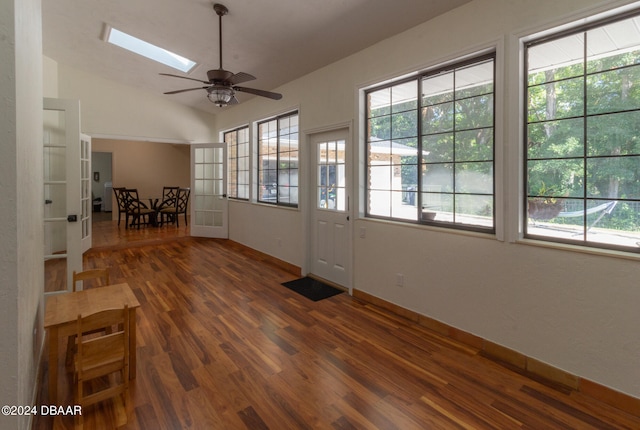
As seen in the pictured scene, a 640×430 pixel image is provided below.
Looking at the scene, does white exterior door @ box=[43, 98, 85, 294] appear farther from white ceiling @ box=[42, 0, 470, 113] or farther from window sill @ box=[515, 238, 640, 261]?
window sill @ box=[515, 238, 640, 261]

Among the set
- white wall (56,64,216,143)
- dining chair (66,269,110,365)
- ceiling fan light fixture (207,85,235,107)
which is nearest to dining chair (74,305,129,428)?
dining chair (66,269,110,365)

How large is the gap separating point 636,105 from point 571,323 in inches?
57.0

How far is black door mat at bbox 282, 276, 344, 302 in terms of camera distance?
390 centimetres

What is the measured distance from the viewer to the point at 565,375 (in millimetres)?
2203

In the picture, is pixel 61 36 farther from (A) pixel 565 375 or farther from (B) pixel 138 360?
(A) pixel 565 375

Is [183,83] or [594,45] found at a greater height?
[183,83]

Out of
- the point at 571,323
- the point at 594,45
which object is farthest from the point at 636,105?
the point at 571,323

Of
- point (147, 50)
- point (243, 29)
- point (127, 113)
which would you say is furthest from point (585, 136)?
point (127, 113)

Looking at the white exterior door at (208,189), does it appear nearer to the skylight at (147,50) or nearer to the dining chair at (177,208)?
the dining chair at (177,208)

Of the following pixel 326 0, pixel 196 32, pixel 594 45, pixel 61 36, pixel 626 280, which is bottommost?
pixel 626 280

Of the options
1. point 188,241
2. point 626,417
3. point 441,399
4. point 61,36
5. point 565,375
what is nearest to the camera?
point 626,417

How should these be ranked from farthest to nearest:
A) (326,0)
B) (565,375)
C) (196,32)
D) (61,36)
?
(61,36)
(196,32)
(326,0)
(565,375)

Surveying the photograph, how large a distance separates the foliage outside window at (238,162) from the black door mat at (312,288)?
8.58ft

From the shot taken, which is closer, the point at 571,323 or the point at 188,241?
the point at 571,323
